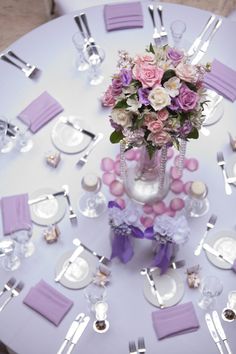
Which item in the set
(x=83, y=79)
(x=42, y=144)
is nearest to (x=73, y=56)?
(x=83, y=79)

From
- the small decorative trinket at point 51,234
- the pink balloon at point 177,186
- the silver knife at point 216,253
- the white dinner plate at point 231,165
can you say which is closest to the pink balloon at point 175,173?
the pink balloon at point 177,186

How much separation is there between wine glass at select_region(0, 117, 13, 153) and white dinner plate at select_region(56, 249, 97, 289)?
0.64 m

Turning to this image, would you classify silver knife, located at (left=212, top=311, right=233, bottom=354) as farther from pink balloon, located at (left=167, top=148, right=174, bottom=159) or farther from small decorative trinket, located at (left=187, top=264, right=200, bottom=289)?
pink balloon, located at (left=167, top=148, right=174, bottom=159)

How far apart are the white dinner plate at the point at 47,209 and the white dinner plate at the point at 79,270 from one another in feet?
0.63

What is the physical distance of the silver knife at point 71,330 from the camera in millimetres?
2291

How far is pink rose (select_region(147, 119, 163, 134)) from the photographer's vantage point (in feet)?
6.86

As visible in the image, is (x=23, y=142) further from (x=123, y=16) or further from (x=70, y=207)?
(x=123, y=16)

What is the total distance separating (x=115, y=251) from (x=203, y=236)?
15.9 inches

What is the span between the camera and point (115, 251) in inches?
96.4

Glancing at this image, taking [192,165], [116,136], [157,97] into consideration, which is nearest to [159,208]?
[192,165]

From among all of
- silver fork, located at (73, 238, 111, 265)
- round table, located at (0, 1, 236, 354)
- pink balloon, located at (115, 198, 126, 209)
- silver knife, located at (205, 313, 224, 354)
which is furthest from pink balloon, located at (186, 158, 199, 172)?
silver knife, located at (205, 313, 224, 354)

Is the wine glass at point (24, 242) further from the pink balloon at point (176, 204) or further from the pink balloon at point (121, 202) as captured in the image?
the pink balloon at point (176, 204)

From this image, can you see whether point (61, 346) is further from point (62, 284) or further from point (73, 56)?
point (73, 56)

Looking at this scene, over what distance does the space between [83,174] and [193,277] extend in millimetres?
714
